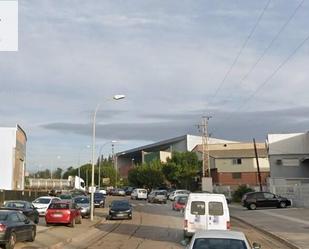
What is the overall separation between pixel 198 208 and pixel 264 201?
3222 cm

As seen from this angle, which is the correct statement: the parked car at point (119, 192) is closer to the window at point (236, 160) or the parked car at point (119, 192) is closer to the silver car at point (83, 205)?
the window at point (236, 160)

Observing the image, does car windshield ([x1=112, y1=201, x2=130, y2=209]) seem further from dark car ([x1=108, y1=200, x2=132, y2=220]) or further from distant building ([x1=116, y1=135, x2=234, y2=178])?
distant building ([x1=116, y1=135, x2=234, y2=178])

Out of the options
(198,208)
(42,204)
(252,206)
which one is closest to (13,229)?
(198,208)

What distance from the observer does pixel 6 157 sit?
249 ft

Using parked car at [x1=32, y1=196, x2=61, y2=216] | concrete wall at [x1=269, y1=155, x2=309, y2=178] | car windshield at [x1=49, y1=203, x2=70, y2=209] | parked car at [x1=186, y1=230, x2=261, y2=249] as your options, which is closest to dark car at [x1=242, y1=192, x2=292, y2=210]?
parked car at [x1=32, y1=196, x2=61, y2=216]

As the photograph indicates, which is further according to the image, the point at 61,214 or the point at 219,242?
the point at 61,214

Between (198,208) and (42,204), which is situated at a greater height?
(42,204)

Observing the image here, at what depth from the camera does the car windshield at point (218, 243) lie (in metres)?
10.3

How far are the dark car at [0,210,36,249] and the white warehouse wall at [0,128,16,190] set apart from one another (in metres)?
53.9

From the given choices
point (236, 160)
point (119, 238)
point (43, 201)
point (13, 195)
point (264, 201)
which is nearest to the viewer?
point (119, 238)

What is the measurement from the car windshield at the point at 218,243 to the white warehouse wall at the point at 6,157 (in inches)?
2663

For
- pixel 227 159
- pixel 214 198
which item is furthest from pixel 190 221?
pixel 227 159

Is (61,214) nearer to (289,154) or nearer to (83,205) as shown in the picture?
(83,205)

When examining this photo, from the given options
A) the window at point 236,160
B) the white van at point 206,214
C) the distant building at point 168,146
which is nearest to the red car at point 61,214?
the white van at point 206,214
